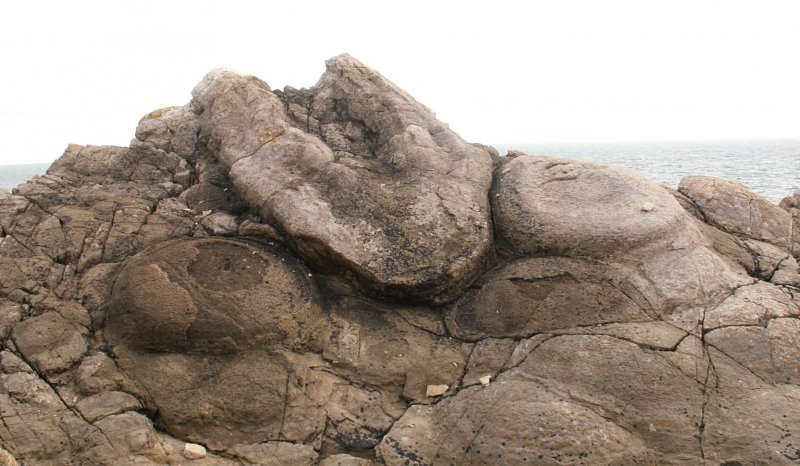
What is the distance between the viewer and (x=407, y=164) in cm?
843

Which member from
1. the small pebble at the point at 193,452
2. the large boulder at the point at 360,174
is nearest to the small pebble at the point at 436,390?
the large boulder at the point at 360,174

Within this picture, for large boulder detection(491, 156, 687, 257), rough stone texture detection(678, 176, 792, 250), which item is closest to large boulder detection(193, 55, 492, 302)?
large boulder detection(491, 156, 687, 257)

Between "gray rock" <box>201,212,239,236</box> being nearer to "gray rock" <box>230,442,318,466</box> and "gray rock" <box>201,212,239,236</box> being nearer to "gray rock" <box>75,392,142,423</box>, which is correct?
"gray rock" <box>75,392,142,423</box>

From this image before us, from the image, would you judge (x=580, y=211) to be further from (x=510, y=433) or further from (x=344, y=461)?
(x=344, y=461)

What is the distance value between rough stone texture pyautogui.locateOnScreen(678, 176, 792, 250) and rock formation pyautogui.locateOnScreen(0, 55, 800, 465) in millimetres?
39

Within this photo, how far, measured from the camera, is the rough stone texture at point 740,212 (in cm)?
881

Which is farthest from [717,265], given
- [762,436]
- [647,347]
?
[762,436]

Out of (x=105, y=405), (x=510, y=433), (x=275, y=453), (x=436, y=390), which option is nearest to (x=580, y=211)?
(x=436, y=390)

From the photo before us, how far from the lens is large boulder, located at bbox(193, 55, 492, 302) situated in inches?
297

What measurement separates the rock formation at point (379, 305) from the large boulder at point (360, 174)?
4cm

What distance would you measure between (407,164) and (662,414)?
4.47 m

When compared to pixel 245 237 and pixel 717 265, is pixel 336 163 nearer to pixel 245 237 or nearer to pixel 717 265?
pixel 245 237

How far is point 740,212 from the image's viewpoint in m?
9.01

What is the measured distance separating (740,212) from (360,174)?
575 cm
